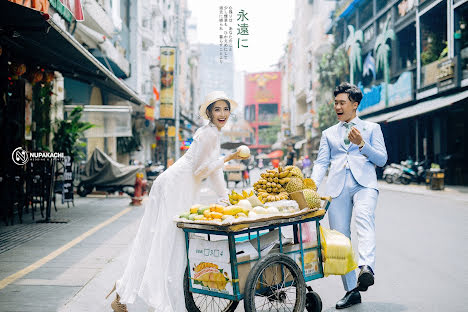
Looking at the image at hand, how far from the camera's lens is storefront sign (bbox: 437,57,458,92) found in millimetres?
19419

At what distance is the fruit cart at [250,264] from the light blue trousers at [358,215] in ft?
1.50

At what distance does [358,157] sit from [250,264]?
5.16 ft

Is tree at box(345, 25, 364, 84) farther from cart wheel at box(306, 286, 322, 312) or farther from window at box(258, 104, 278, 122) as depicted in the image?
window at box(258, 104, 278, 122)

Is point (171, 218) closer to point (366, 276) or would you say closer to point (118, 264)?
point (366, 276)

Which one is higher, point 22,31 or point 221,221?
point 22,31

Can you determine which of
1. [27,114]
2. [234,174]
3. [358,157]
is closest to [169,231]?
[358,157]

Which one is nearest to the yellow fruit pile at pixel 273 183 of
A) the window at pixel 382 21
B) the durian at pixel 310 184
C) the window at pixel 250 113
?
the durian at pixel 310 184

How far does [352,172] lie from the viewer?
4.38 m

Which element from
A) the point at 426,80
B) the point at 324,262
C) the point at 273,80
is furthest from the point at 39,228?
Answer: the point at 273,80

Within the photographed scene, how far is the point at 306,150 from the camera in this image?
188 feet

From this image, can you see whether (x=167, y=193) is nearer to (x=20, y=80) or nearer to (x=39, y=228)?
(x=39, y=228)

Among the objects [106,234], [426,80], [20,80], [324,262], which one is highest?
[426,80]

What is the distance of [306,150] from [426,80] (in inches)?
1374

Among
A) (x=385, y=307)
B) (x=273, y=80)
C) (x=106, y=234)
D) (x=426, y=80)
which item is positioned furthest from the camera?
(x=273, y=80)
